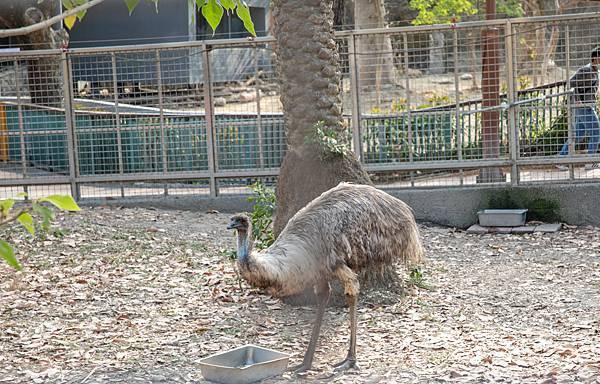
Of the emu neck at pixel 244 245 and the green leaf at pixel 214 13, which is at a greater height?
the green leaf at pixel 214 13

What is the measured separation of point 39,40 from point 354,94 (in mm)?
7152

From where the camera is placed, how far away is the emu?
19.9 ft

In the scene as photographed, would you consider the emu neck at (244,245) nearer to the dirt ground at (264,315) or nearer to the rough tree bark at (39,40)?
the dirt ground at (264,315)

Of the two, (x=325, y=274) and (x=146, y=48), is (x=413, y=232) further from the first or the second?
(x=146, y=48)

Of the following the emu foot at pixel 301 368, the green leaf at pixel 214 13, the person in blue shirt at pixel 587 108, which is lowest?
the emu foot at pixel 301 368

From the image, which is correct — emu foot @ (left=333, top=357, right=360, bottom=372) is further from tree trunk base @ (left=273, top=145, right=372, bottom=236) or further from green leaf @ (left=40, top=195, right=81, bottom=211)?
green leaf @ (left=40, top=195, right=81, bottom=211)

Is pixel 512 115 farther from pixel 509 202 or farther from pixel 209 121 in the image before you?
pixel 209 121

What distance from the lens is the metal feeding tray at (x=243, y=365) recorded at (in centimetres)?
588

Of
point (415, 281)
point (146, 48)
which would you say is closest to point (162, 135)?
point (146, 48)

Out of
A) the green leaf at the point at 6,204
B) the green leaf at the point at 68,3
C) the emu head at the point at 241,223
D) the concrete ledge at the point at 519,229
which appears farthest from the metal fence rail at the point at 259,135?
the green leaf at the point at 6,204

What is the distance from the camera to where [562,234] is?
419 inches

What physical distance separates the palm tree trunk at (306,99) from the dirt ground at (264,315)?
1.01 meters

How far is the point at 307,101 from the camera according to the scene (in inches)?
332

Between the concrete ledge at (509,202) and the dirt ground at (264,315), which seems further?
the concrete ledge at (509,202)
